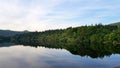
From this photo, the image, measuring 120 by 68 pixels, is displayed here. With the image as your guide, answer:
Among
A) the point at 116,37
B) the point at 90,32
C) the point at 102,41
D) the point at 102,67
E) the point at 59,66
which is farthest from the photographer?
the point at 90,32

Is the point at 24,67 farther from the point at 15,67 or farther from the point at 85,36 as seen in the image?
the point at 85,36

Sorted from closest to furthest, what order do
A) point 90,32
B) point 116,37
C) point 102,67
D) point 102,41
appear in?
point 102,67, point 116,37, point 102,41, point 90,32

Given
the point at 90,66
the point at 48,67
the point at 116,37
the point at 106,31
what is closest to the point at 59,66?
the point at 48,67

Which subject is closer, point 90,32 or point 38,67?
point 38,67

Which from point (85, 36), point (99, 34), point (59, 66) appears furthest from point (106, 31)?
point (59, 66)

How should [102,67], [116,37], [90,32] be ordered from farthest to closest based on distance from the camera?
1. [90,32]
2. [116,37]
3. [102,67]

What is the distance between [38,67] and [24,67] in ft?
11.3

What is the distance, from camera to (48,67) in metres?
61.9

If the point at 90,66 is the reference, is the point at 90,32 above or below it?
above

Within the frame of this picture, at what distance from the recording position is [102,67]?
5953 centimetres

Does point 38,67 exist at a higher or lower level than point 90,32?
lower

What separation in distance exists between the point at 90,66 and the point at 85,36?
130 meters

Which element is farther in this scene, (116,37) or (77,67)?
(116,37)

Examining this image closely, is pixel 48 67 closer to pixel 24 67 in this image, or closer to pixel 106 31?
pixel 24 67
